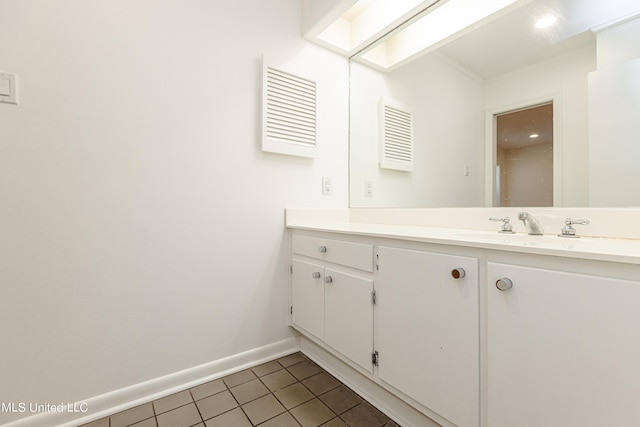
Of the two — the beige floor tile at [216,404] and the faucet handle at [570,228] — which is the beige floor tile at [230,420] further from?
the faucet handle at [570,228]

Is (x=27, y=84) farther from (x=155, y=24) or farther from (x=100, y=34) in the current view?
(x=155, y=24)

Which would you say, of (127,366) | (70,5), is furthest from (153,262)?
(70,5)

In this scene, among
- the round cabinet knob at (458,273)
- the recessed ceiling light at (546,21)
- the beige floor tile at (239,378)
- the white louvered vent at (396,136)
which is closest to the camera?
the round cabinet knob at (458,273)

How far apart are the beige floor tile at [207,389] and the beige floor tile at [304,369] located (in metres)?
0.36

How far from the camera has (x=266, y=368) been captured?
157 cm

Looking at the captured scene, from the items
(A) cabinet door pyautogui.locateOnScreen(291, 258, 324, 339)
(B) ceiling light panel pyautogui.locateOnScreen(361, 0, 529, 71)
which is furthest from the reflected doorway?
(A) cabinet door pyautogui.locateOnScreen(291, 258, 324, 339)

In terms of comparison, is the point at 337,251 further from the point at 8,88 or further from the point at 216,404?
the point at 8,88

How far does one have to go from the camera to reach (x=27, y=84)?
1.07 m

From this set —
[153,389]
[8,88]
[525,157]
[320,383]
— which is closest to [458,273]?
[525,157]

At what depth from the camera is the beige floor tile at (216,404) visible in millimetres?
1213

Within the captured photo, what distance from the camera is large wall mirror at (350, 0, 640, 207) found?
1.01 meters

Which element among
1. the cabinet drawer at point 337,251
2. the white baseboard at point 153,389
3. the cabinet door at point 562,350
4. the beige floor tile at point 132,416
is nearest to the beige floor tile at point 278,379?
the white baseboard at point 153,389

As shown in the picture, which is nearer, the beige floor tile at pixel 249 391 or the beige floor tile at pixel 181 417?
the beige floor tile at pixel 181 417

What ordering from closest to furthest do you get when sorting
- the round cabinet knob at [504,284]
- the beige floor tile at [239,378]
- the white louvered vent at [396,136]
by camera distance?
the round cabinet knob at [504,284]
the beige floor tile at [239,378]
the white louvered vent at [396,136]
